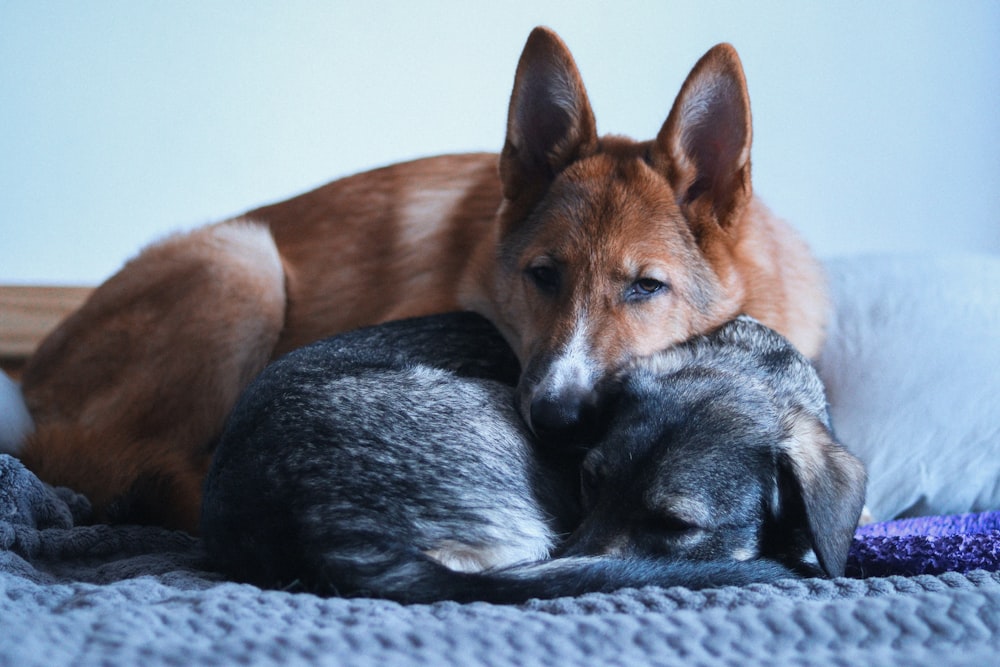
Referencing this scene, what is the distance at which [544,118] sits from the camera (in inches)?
100

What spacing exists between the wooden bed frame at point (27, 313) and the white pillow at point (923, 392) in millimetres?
3401

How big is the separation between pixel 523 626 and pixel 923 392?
2.06 metres

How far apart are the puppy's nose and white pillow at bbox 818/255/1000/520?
4.18 feet

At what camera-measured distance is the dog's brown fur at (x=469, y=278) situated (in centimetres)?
222

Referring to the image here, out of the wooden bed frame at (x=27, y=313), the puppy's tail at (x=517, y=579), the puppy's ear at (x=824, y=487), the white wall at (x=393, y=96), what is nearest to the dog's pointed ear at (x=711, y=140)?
the puppy's ear at (x=824, y=487)

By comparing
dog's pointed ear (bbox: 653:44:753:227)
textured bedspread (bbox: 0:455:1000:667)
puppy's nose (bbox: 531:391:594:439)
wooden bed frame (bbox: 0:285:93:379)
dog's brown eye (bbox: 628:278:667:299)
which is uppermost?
dog's pointed ear (bbox: 653:44:753:227)

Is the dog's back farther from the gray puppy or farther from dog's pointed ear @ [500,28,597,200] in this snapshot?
Answer: dog's pointed ear @ [500,28,597,200]

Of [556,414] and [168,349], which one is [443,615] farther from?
[168,349]

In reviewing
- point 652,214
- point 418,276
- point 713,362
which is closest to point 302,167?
point 418,276

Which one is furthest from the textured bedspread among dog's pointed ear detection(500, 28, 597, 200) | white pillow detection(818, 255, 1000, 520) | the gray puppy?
dog's pointed ear detection(500, 28, 597, 200)

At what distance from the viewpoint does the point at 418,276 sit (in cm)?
300

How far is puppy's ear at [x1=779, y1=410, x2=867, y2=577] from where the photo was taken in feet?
5.68

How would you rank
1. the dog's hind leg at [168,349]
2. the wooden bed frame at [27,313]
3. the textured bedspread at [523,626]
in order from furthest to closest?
the wooden bed frame at [27,313]
the dog's hind leg at [168,349]
the textured bedspread at [523,626]

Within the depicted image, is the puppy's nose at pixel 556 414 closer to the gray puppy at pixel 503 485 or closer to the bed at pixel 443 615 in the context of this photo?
the gray puppy at pixel 503 485
